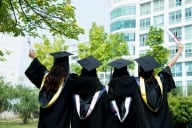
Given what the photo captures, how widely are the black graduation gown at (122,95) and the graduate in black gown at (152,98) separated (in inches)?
3.4

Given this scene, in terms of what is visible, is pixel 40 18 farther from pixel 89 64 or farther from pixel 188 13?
pixel 188 13

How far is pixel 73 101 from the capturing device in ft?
17.4

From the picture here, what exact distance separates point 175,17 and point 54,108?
42189mm

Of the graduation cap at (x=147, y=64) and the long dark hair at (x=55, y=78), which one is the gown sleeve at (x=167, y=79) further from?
the long dark hair at (x=55, y=78)

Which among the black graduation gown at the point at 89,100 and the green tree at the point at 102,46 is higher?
the green tree at the point at 102,46

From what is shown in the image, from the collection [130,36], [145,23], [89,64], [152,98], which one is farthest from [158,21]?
[152,98]

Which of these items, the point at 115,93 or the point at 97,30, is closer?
the point at 115,93

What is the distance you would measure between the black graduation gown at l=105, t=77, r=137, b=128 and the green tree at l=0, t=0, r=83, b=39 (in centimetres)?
376

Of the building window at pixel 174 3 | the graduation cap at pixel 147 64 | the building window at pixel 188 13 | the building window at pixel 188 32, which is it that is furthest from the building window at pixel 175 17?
the graduation cap at pixel 147 64

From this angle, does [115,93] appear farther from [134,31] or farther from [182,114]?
[134,31]

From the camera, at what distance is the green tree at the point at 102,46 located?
82.3 ft

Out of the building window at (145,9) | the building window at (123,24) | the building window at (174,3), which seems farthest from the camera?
the building window at (123,24)

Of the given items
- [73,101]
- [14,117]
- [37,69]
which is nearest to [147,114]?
[73,101]

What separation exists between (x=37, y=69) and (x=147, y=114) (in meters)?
1.54
